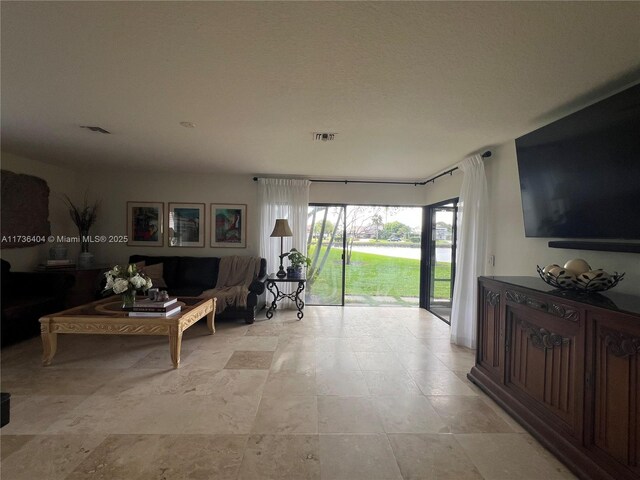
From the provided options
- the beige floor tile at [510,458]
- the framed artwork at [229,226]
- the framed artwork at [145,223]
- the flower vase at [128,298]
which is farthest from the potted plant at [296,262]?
the beige floor tile at [510,458]

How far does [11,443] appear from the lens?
1.64 metres

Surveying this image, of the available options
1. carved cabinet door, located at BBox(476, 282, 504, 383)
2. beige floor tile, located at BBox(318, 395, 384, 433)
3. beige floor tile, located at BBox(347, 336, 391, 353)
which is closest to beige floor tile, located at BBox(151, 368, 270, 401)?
beige floor tile, located at BBox(318, 395, 384, 433)

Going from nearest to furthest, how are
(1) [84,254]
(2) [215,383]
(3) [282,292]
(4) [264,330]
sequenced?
(2) [215,383] → (4) [264,330] → (1) [84,254] → (3) [282,292]

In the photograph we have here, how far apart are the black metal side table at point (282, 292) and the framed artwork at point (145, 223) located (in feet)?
7.00

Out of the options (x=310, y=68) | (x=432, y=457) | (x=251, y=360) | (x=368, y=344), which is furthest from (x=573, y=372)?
(x=251, y=360)

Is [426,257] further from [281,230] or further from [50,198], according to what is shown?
[50,198]

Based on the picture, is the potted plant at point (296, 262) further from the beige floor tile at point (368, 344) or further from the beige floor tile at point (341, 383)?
the beige floor tile at point (341, 383)

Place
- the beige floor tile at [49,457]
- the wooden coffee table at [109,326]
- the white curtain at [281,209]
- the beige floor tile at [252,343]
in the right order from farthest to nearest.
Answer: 1. the white curtain at [281,209]
2. the beige floor tile at [252,343]
3. the wooden coffee table at [109,326]
4. the beige floor tile at [49,457]

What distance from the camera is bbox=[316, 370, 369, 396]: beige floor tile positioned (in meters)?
2.22

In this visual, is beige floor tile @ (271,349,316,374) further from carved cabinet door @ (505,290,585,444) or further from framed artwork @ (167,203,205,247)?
framed artwork @ (167,203,205,247)

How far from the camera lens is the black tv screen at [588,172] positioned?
1586mm

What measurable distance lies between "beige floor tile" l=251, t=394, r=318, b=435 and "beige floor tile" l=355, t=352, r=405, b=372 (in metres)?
0.76

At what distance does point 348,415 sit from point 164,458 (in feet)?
3.84

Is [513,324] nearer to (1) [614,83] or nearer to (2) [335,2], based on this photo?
(1) [614,83]
